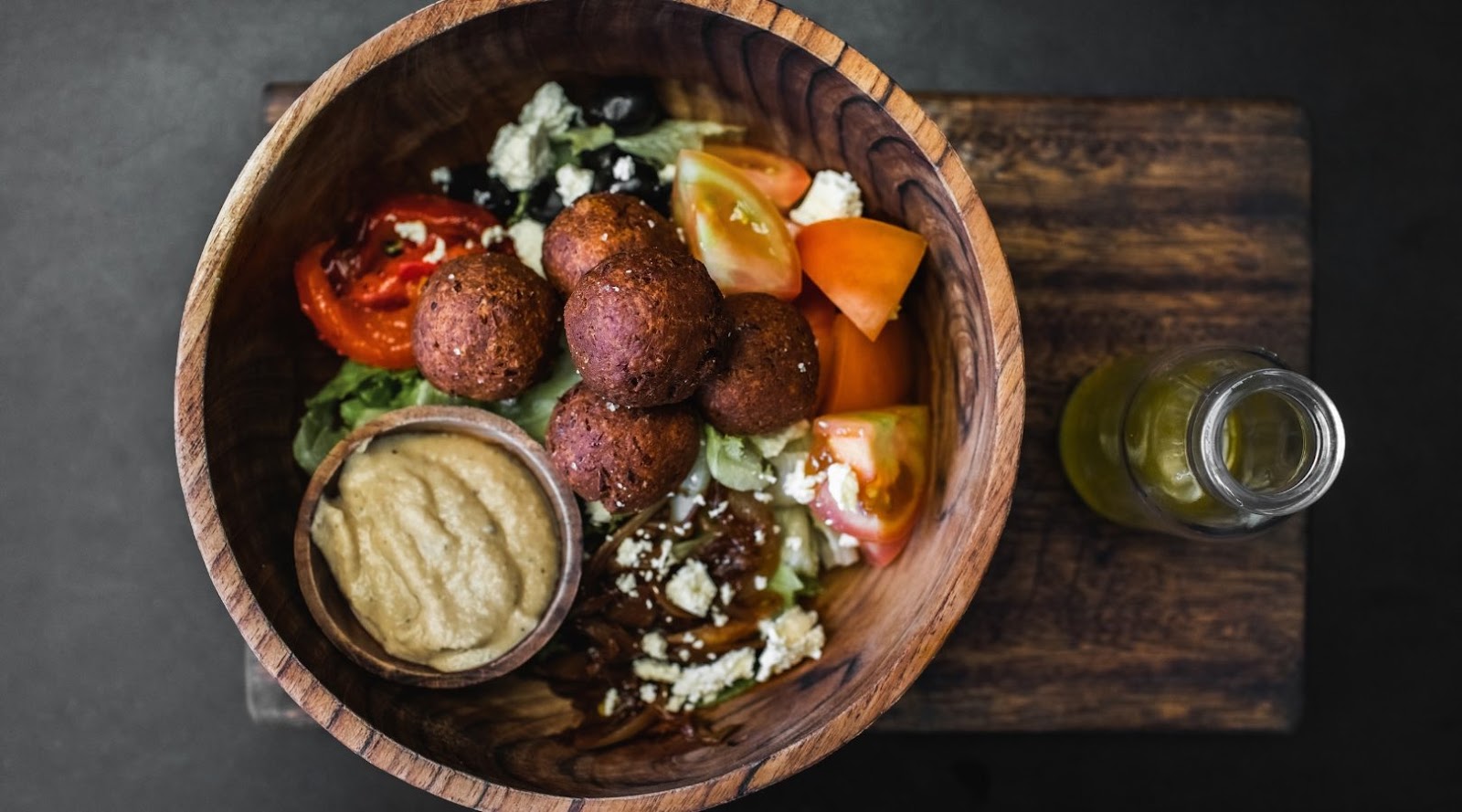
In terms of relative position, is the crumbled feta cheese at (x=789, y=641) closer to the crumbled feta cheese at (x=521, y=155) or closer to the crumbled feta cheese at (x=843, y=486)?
the crumbled feta cheese at (x=843, y=486)

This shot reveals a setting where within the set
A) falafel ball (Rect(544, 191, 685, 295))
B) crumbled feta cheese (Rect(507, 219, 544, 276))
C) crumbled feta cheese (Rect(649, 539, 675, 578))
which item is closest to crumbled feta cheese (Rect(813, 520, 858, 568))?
crumbled feta cheese (Rect(649, 539, 675, 578))

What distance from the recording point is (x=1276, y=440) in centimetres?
166

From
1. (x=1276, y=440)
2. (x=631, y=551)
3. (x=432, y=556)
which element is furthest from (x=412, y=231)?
(x=1276, y=440)

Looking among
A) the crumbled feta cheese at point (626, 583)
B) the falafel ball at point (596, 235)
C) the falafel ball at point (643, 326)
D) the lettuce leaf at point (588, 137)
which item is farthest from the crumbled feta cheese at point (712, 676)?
the lettuce leaf at point (588, 137)

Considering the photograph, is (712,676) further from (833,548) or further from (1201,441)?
(1201,441)

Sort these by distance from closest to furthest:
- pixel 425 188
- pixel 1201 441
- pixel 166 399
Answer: pixel 1201 441, pixel 425 188, pixel 166 399

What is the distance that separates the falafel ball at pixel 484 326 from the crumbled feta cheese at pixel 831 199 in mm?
440

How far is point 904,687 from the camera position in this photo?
1437 mm

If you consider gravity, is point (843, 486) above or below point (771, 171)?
below

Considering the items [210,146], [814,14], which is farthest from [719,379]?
[210,146]

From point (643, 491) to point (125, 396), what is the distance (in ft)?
4.73

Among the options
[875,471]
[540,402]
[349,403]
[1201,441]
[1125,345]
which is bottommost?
[349,403]

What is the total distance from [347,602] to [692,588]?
1.73 ft

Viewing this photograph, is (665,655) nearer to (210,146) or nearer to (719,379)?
(719,379)
